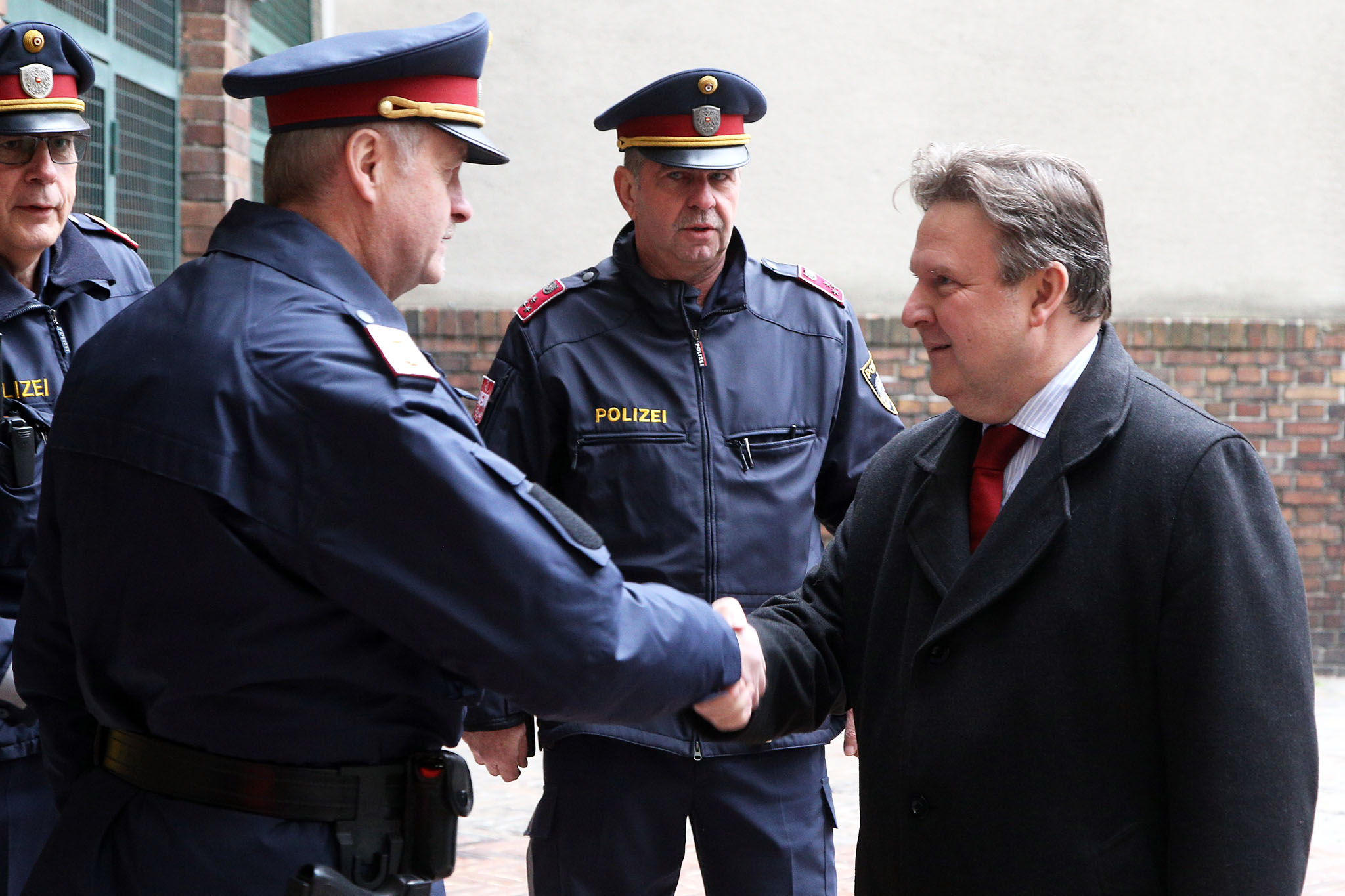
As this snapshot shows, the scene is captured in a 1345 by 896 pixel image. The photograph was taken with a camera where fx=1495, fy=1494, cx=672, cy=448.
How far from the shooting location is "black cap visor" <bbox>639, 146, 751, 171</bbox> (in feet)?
11.1

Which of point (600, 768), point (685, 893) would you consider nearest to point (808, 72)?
point (685, 893)

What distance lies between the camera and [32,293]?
3088mm

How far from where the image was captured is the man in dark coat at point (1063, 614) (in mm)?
1883

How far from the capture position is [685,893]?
491 cm

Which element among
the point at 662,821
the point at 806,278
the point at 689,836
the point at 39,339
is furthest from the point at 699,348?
the point at 689,836

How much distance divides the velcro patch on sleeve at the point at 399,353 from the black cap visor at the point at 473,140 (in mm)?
330

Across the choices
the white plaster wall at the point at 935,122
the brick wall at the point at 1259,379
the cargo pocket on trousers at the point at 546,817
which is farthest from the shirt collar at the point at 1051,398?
the white plaster wall at the point at 935,122

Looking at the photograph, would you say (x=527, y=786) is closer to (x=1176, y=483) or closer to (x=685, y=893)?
(x=685, y=893)

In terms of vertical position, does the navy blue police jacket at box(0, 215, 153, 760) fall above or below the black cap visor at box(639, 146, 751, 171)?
below

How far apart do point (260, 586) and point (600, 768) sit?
1.48m

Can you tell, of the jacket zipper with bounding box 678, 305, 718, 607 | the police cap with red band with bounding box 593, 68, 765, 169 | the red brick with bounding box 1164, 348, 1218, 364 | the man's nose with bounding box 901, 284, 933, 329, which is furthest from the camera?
the red brick with bounding box 1164, 348, 1218, 364

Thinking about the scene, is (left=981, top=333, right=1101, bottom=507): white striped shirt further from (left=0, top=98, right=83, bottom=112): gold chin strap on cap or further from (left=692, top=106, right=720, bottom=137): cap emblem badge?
(left=0, top=98, right=83, bottom=112): gold chin strap on cap

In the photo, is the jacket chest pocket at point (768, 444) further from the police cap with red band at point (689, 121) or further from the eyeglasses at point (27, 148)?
the eyeglasses at point (27, 148)

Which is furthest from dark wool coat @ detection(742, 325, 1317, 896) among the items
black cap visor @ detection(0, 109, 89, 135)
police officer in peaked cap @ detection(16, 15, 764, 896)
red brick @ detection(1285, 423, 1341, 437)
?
red brick @ detection(1285, 423, 1341, 437)
